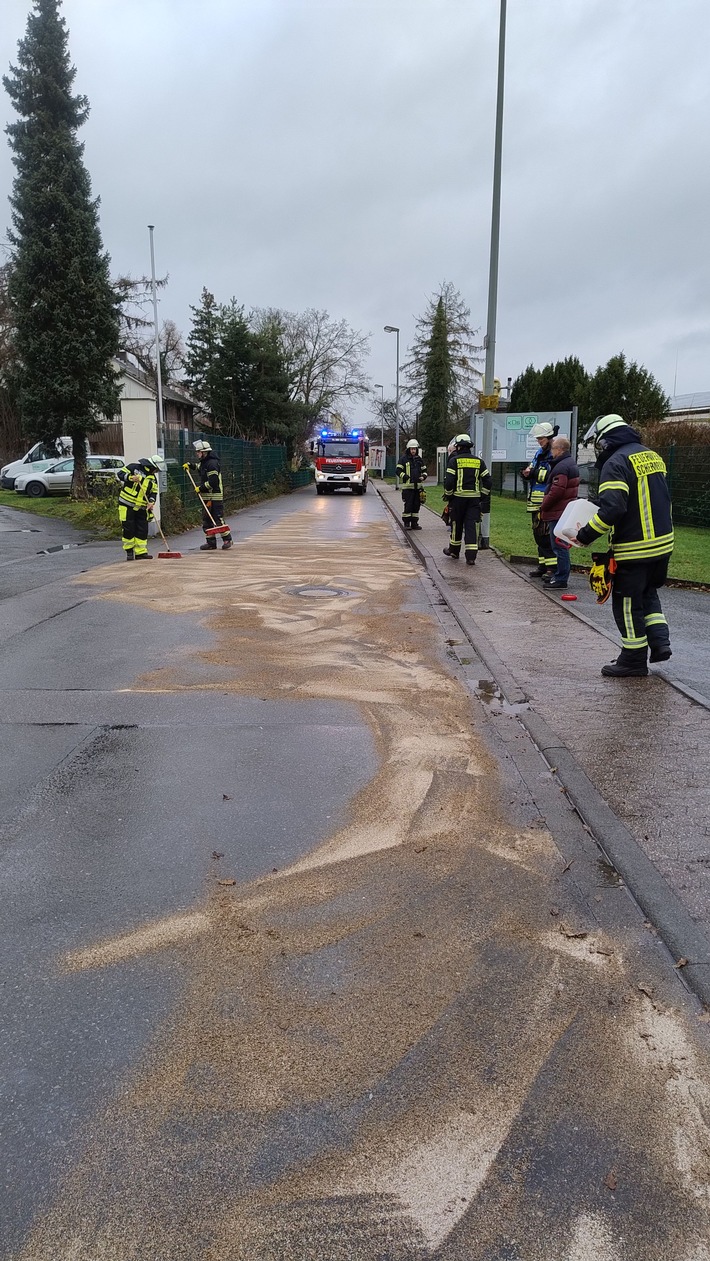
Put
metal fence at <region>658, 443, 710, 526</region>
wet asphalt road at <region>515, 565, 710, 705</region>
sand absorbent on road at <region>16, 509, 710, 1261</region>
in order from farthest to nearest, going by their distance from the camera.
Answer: metal fence at <region>658, 443, 710, 526</region> → wet asphalt road at <region>515, 565, 710, 705</region> → sand absorbent on road at <region>16, 509, 710, 1261</region>

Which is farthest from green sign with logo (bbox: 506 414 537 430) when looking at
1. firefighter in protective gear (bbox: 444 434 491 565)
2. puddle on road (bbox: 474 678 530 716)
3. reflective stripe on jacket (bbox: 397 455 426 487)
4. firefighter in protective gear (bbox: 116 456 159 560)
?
puddle on road (bbox: 474 678 530 716)

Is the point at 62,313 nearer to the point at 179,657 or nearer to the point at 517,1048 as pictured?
the point at 179,657

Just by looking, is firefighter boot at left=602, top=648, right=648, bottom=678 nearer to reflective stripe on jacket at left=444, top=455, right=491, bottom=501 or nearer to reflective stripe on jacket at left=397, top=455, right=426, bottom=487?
reflective stripe on jacket at left=444, top=455, right=491, bottom=501

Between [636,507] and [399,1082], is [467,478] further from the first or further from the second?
[399,1082]

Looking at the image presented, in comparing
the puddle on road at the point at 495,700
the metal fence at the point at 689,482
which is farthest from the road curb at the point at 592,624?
the metal fence at the point at 689,482

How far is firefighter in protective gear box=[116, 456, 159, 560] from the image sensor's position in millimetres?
13680

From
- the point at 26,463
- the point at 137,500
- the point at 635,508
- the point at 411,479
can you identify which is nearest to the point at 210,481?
the point at 137,500

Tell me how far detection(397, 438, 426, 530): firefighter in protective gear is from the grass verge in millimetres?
850

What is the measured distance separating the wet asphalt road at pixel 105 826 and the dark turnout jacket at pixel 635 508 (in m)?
2.55

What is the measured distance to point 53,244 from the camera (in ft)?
76.3

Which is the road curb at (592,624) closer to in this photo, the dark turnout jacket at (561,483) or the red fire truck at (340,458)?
the dark turnout jacket at (561,483)

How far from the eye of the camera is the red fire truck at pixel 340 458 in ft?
134

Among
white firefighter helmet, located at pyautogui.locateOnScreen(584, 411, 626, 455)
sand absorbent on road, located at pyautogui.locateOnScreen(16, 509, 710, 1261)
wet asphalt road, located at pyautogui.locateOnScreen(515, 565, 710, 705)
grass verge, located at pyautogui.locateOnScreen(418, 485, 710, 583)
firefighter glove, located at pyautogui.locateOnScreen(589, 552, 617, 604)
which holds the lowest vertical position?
sand absorbent on road, located at pyautogui.locateOnScreen(16, 509, 710, 1261)

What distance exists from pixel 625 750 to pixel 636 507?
2.24m
